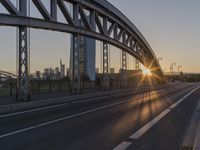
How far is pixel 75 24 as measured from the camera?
31.0 meters

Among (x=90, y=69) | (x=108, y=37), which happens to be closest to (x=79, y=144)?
(x=108, y=37)

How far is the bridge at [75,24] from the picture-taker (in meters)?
23.0

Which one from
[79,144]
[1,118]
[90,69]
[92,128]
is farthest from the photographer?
[90,69]

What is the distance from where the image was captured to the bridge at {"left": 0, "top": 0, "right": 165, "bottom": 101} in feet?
75.5

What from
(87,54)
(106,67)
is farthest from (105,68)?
(87,54)

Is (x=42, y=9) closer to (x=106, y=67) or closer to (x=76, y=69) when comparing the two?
(x=76, y=69)

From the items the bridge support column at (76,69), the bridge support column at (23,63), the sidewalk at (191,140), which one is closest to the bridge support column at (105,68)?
the bridge support column at (76,69)

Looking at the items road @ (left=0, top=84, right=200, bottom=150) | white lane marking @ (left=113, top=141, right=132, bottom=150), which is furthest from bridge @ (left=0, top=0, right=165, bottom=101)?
white lane marking @ (left=113, top=141, right=132, bottom=150)

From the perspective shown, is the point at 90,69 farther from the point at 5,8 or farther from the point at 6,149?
the point at 6,149

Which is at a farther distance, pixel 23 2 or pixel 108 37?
pixel 108 37

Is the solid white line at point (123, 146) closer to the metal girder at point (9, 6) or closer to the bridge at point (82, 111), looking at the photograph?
the bridge at point (82, 111)

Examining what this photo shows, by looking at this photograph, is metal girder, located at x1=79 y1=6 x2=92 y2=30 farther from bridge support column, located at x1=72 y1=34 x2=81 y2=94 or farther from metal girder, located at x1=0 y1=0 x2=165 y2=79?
bridge support column, located at x1=72 y1=34 x2=81 y2=94

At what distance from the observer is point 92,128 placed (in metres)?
12.2

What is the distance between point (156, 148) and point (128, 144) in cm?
76
